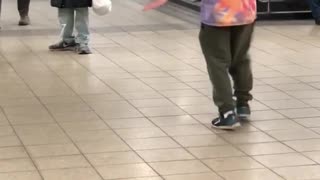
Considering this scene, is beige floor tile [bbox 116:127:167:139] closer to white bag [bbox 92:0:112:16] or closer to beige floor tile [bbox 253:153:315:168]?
beige floor tile [bbox 253:153:315:168]

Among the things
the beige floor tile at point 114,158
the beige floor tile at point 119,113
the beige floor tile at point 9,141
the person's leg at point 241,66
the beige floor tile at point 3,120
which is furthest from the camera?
the beige floor tile at point 119,113

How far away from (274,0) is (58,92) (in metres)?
5.22

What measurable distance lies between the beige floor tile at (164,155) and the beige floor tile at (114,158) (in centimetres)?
6

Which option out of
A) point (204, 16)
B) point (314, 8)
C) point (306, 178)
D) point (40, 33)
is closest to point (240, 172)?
point (306, 178)

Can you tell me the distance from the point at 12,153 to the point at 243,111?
1.80 m

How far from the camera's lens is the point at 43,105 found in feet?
19.1

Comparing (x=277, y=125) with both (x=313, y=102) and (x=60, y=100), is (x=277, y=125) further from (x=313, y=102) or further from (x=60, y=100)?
(x=60, y=100)

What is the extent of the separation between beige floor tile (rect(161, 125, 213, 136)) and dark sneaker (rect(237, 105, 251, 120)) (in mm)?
347

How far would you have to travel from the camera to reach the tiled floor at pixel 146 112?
441 cm

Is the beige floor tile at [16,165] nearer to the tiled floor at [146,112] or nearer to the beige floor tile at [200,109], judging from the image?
the tiled floor at [146,112]

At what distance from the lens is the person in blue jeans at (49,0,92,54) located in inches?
303

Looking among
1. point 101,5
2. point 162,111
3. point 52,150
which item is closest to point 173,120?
point 162,111

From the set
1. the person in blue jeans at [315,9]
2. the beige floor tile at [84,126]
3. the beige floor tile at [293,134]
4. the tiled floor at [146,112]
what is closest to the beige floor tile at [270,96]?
the tiled floor at [146,112]

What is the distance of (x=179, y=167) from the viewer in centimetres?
439
